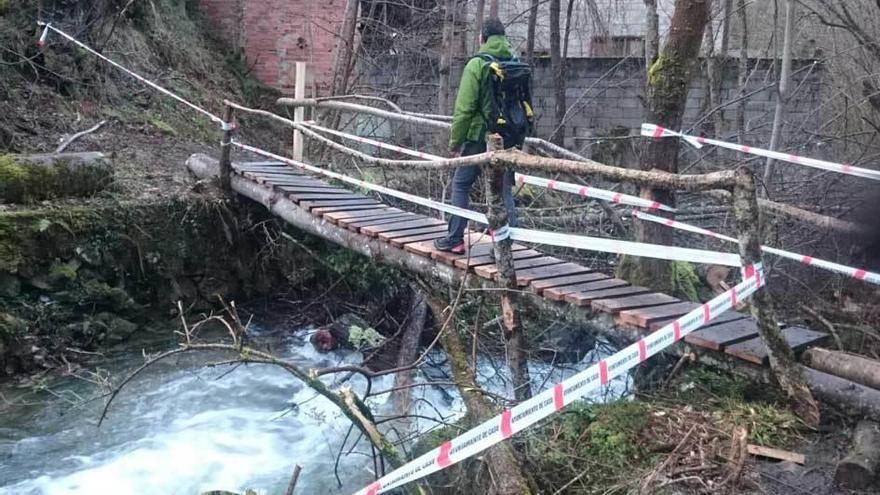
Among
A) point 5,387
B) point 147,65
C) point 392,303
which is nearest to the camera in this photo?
point 5,387

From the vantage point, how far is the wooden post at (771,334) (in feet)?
11.3

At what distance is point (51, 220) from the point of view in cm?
677

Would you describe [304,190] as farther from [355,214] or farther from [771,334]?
[771,334]

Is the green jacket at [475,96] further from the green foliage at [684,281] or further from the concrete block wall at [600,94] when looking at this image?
the concrete block wall at [600,94]

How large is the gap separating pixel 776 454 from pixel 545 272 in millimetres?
1758

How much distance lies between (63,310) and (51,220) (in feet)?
2.62

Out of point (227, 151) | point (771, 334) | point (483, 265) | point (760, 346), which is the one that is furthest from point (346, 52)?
point (771, 334)

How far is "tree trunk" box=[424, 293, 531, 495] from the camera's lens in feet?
12.1

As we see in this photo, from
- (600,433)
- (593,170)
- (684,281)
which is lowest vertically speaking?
(600,433)

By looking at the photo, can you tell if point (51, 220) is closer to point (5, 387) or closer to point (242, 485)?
point (5, 387)

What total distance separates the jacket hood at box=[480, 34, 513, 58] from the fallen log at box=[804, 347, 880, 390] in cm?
246

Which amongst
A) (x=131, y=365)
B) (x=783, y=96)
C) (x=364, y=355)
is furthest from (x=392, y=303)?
(x=783, y=96)

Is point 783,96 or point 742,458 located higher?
point 783,96

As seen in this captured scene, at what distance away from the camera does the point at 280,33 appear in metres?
Answer: 12.9
